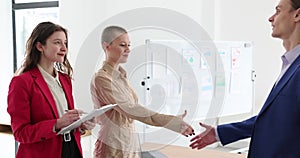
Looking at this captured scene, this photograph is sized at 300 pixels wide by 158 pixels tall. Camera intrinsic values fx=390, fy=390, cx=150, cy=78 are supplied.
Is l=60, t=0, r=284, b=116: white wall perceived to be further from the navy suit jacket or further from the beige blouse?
the navy suit jacket

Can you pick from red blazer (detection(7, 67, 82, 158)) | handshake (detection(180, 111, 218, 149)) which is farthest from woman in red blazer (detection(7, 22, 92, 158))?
handshake (detection(180, 111, 218, 149))

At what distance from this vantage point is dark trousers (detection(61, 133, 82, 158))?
165 centimetres

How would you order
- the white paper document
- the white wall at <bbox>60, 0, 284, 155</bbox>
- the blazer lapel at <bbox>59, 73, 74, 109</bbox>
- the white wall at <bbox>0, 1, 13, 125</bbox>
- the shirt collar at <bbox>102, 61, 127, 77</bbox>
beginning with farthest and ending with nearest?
1. the white wall at <bbox>0, 1, 13, 125</bbox>
2. the white wall at <bbox>60, 0, 284, 155</bbox>
3. the blazer lapel at <bbox>59, 73, 74, 109</bbox>
4. the shirt collar at <bbox>102, 61, 127, 77</bbox>
5. the white paper document

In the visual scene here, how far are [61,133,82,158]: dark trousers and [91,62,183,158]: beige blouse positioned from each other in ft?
0.46

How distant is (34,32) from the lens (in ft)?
5.59

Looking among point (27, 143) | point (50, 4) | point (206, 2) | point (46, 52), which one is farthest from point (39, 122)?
point (50, 4)

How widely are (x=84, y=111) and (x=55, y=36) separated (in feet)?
1.19

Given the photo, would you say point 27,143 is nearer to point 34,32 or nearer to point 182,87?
point 34,32

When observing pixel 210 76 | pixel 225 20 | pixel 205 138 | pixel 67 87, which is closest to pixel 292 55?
pixel 205 138

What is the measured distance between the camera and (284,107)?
127cm

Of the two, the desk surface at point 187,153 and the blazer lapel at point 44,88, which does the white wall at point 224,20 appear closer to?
the desk surface at point 187,153

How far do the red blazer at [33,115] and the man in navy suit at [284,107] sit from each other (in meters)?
0.80

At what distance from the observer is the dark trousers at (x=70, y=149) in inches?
64.9

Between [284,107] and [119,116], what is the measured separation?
1.99 feet
